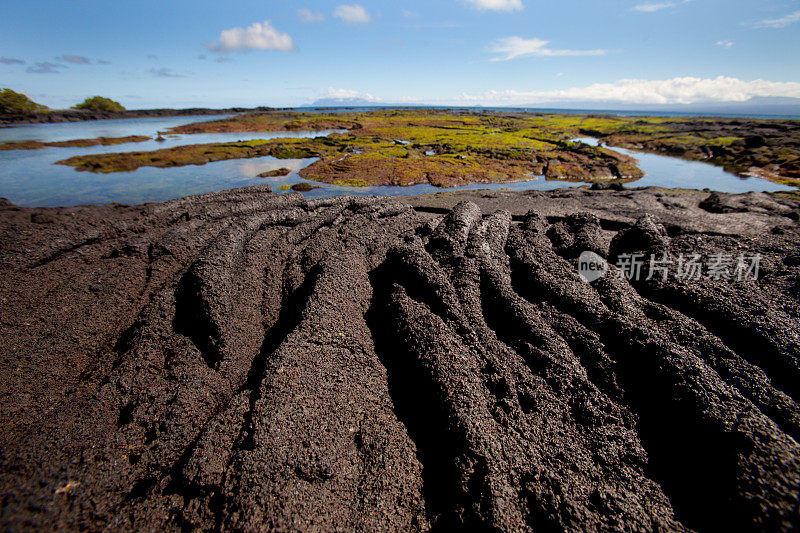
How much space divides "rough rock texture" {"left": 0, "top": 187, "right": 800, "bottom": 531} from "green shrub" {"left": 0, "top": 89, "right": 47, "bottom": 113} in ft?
397

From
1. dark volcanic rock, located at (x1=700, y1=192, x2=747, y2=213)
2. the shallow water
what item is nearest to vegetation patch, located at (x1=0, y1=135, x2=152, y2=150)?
the shallow water

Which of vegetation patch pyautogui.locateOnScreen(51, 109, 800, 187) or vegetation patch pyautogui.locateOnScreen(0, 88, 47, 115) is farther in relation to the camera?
vegetation patch pyautogui.locateOnScreen(0, 88, 47, 115)

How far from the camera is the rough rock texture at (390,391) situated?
17.2ft

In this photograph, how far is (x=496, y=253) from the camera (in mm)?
12008

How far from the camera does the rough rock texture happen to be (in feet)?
17.2

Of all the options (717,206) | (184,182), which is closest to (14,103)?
(184,182)

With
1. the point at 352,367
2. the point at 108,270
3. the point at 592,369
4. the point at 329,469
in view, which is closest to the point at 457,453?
the point at 329,469

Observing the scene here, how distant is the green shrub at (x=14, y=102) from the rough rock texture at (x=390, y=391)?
397 feet

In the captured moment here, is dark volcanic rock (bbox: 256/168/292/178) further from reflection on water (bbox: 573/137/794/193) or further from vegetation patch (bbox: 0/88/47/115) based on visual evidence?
vegetation patch (bbox: 0/88/47/115)

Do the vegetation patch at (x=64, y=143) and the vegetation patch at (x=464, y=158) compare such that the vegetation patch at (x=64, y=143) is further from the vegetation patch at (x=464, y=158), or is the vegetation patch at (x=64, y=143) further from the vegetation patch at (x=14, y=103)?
the vegetation patch at (x=14, y=103)

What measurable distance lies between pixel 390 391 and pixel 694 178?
3972 cm

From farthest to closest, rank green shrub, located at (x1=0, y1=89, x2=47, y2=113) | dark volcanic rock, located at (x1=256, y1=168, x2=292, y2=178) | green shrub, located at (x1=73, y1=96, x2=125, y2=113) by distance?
1. green shrub, located at (x1=73, y1=96, x2=125, y2=113)
2. green shrub, located at (x1=0, y1=89, x2=47, y2=113)
3. dark volcanic rock, located at (x1=256, y1=168, x2=292, y2=178)

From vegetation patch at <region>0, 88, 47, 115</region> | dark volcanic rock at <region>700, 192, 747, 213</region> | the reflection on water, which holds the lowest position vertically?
dark volcanic rock at <region>700, 192, 747, 213</region>

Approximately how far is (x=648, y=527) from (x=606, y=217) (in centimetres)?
1631
